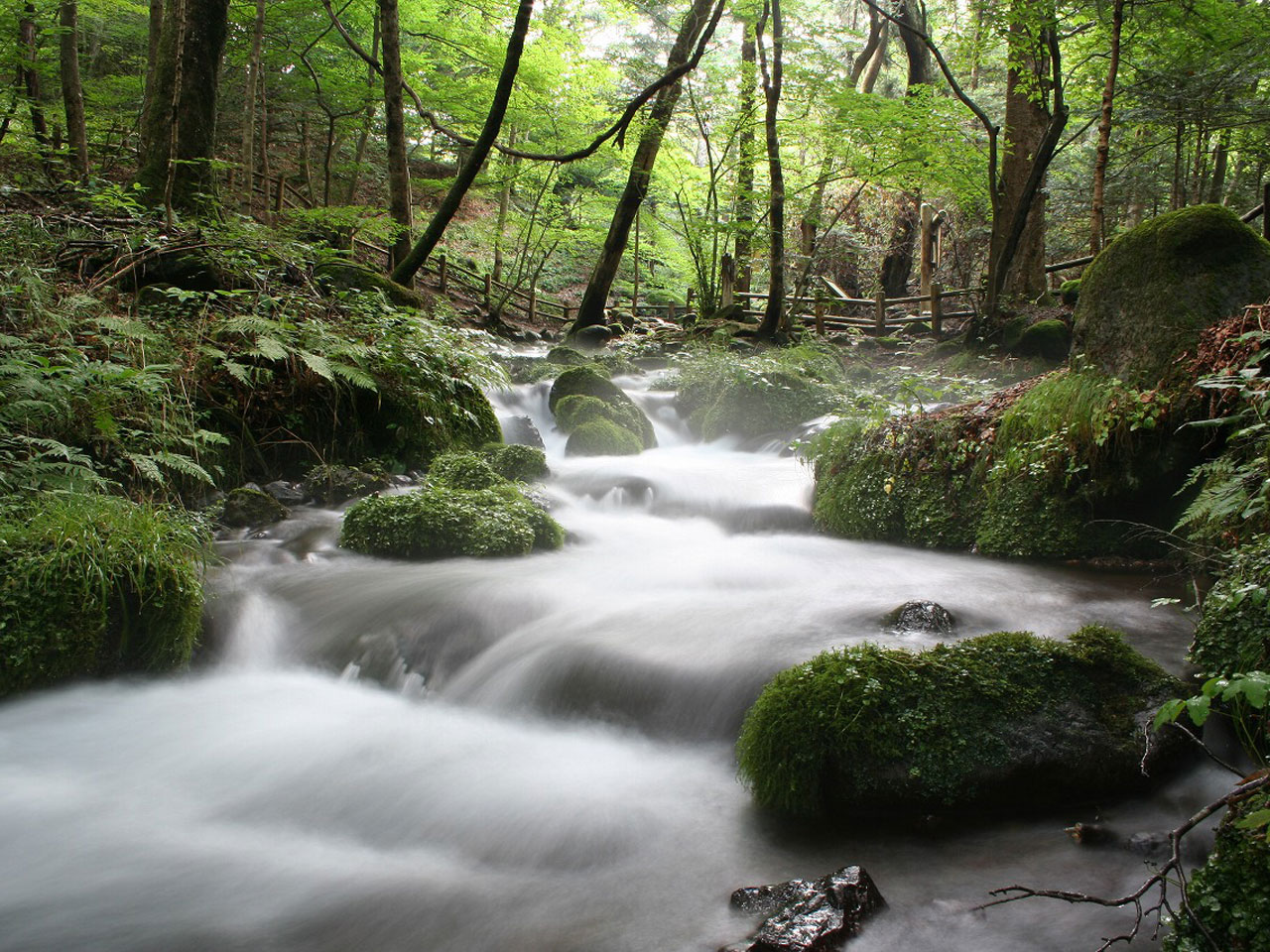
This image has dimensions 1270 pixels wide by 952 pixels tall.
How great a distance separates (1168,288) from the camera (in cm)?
561

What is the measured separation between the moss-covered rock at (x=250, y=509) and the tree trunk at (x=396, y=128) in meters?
4.79

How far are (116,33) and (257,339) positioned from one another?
1477cm

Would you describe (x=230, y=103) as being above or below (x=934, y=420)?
above

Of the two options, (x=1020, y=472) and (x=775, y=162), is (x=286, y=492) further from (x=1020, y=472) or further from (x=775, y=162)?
(x=775, y=162)

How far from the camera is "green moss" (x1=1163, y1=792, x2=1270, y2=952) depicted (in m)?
2.01

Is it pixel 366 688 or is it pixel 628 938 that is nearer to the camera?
pixel 628 938

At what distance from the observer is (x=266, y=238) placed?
8812 mm

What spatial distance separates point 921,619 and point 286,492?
533 centimetres

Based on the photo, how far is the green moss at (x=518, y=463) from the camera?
810 centimetres

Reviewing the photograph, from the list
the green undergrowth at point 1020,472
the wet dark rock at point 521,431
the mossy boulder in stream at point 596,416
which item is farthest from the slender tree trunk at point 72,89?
the green undergrowth at point 1020,472

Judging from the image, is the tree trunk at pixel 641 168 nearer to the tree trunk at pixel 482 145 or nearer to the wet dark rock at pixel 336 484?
the tree trunk at pixel 482 145

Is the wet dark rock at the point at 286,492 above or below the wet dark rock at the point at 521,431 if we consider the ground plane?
below

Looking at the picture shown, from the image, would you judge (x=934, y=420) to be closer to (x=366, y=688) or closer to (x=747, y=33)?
(x=366, y=688)

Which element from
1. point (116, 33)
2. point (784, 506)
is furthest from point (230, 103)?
point (784, 506)
